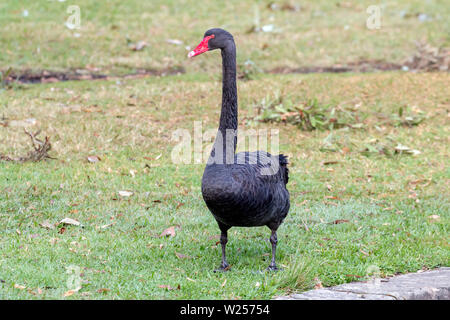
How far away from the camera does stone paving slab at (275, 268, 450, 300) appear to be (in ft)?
15.5

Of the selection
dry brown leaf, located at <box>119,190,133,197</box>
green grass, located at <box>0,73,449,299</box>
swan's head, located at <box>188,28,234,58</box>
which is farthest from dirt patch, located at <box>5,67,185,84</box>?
swan's head, located at <box>188,28,234,58</box>

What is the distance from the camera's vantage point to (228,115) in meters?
5.43

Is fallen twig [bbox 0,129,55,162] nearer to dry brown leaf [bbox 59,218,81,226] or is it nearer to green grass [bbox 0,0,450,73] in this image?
dry brown leaf [bbox 59,218,81,226]

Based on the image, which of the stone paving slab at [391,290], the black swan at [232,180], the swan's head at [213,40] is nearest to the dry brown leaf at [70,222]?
the black swan at [232,180]

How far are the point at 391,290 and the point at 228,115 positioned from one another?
1944mm

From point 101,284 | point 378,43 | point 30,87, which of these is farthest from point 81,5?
point 101,284

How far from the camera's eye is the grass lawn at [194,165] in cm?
562

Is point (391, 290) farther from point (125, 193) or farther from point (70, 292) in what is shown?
point (125, 193)

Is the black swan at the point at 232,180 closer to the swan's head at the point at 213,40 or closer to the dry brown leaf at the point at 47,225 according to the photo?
the swan's head at the point at 213,40

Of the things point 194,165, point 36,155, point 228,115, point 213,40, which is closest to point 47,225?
point 36,155

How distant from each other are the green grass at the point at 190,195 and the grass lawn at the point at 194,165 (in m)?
0.03

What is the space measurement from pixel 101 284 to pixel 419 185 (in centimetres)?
519

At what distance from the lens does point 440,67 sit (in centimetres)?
1375

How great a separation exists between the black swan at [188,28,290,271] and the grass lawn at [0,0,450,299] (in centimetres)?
49
